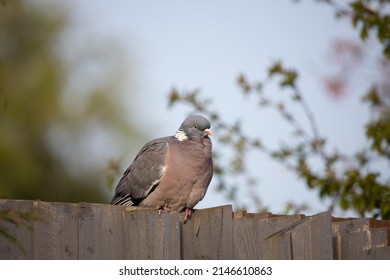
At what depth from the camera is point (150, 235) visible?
3734 millimetres

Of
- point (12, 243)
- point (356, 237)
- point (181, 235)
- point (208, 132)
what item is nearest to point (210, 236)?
point (181, 235)

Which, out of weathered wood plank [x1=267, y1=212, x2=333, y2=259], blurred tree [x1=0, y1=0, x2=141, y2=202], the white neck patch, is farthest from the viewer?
blurred tree [x1=0, y1=0, x2=141, y2=202]

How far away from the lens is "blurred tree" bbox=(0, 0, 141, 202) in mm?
13070

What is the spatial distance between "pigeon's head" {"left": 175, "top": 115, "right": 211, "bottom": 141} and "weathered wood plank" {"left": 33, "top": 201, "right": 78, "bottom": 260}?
2195 mm

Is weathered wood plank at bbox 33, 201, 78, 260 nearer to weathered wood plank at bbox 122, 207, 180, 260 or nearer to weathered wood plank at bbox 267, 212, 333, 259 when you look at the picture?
weathered wood plank at bbox 122, 207, 180, 260

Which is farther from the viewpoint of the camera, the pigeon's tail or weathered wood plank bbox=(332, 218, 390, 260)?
the pigeon's tail

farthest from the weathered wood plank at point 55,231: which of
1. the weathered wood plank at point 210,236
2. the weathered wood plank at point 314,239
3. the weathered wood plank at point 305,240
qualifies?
the weathered wood plank at point 314,239

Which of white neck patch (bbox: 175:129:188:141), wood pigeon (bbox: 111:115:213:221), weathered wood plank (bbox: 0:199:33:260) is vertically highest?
white neck patch (bbox: 175:129:188:141)

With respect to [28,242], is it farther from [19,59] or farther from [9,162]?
[19,59]

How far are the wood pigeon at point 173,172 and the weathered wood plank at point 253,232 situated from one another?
1.50 m

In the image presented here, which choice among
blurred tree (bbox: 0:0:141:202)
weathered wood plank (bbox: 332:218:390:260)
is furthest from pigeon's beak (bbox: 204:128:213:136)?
blurred tree (bbox: 0:0:141:202)

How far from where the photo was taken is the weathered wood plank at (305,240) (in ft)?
11.8

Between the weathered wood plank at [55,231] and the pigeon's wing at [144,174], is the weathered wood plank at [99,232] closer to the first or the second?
the weathered wood plank at [55,231]

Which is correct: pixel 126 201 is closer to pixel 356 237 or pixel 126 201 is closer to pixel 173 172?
pixel 173 172
